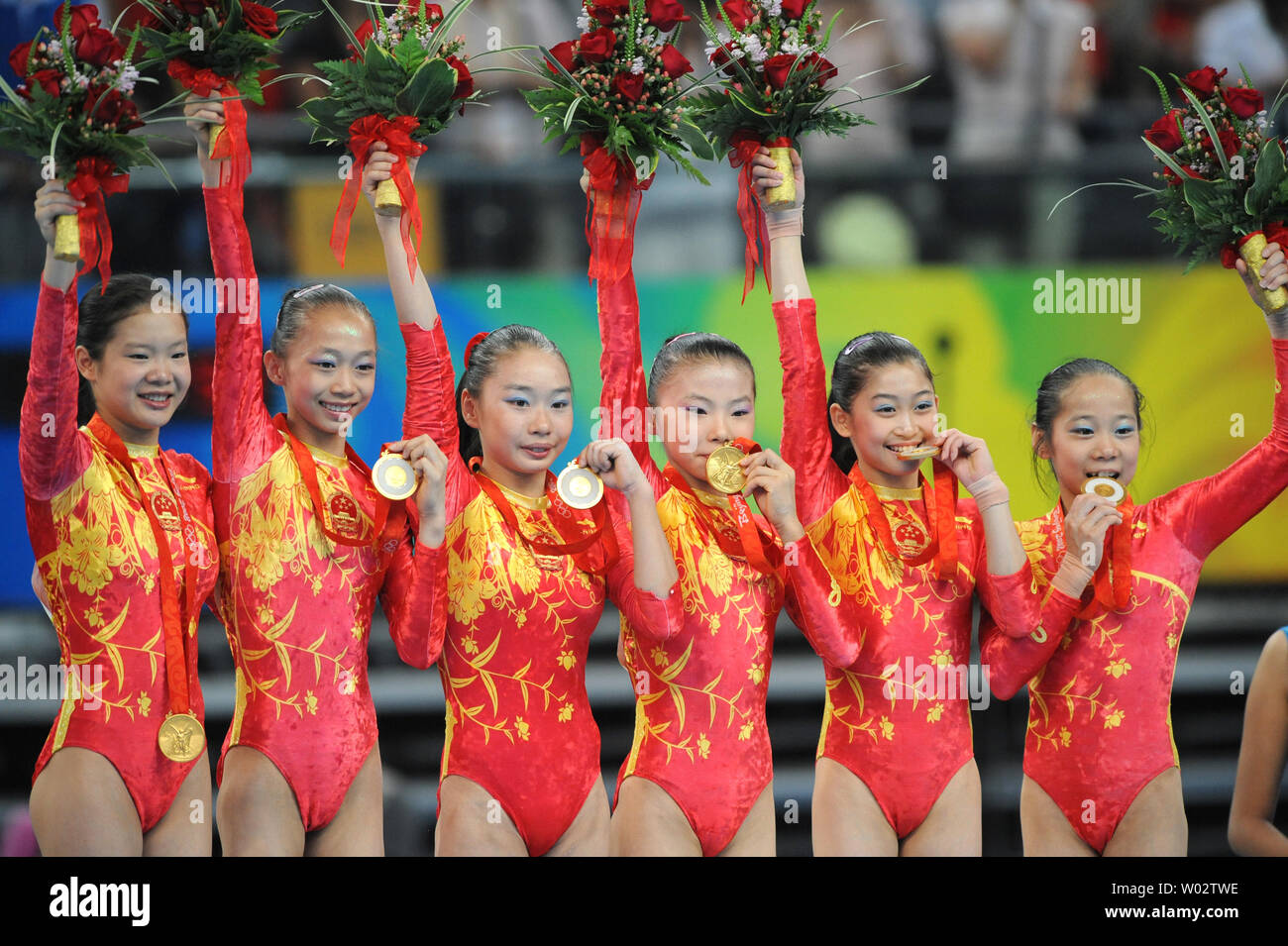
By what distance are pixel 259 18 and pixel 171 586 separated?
136cm

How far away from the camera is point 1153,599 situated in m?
3.78

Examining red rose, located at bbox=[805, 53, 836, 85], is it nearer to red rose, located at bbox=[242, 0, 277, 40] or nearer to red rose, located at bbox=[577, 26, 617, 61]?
red rose, located at bbox=[577, 26, 617, 61]

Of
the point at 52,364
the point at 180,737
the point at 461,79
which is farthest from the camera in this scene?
the point at 461,79

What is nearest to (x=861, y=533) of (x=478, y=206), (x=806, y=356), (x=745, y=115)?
(x=806, y=356)

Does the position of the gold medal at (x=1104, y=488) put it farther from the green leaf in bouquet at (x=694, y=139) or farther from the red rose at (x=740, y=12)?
the red rose at (x=740, y=12)

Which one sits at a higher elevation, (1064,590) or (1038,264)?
(1038,264)

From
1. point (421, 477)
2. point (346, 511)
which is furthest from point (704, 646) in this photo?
point (346, 511)

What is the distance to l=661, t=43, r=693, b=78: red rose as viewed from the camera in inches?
141

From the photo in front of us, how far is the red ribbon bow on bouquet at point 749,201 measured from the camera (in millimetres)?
3713

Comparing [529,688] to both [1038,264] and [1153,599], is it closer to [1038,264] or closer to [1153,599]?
[1153,599]

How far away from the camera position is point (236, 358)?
11.4ft

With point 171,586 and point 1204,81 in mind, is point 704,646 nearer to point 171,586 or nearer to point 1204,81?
point 171,586

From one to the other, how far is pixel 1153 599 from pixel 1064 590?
272 mm

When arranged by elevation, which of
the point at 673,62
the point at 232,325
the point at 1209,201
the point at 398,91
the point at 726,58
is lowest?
the point at 232,325
